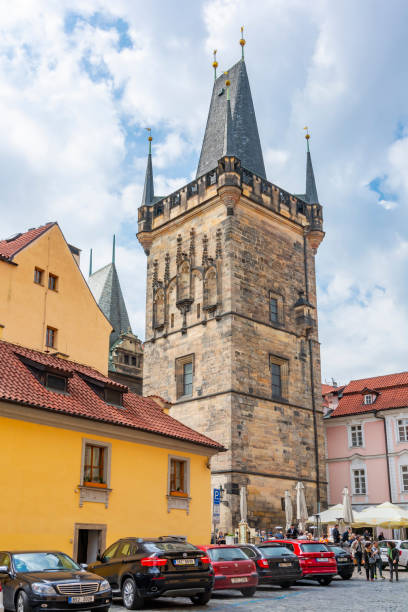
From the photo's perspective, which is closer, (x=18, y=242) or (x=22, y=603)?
(x=22, y=603)

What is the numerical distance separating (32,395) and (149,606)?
235 inches

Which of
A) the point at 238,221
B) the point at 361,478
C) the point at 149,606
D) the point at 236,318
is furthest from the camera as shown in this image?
the point at 361,478

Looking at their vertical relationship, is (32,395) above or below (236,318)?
below

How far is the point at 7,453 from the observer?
14711 mm

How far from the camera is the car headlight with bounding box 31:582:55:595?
9.75 metres

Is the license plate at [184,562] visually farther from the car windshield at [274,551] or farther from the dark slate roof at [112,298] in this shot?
the dark slate roof at [112,298]

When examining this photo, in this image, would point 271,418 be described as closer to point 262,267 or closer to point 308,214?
point 262,267

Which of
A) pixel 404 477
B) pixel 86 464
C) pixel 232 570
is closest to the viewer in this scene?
pixel 232 570

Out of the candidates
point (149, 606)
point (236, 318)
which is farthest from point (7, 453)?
point (236, 318)

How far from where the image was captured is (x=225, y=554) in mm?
14008

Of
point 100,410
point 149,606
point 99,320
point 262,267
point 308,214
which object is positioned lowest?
point 149,606

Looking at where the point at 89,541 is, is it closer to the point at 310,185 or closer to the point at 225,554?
the point at 225,554

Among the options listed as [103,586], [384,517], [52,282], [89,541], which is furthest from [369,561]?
[52,282]

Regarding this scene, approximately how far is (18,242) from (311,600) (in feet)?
63.3
